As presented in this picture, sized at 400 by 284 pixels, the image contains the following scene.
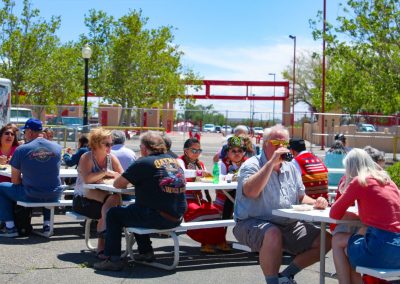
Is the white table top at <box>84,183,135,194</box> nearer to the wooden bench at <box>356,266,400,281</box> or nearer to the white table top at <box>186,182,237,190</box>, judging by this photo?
the white table top at <box>186,182,237,190</box>

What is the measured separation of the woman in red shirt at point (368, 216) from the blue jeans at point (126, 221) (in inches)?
86.5

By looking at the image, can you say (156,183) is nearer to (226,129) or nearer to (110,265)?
(110,265)

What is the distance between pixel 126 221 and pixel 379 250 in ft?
9.66

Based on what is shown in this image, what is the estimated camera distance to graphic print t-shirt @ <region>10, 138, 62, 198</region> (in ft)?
29.4

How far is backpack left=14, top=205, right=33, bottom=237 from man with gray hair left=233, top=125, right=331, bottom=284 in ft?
12.4

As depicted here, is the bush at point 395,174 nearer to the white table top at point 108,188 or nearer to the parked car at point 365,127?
the white table top at point 108,188

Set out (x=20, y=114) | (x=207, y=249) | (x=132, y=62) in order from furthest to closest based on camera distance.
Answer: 1. (x=132, y=62)
2. (x=20, y=114)
3. (x=207, y=249)

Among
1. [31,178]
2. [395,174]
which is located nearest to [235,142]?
[31,178]

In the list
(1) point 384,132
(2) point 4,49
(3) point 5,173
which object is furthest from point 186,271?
(2) point 4,49

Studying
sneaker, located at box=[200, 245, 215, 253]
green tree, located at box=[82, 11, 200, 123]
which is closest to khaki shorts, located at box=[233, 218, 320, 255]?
sneaker, located at box=[200, 245, 215, 253]

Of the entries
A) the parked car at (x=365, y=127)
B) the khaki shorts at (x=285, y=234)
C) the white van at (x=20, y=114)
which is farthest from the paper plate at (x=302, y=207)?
the white van at (x=20, y=114)

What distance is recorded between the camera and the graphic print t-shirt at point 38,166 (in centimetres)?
895

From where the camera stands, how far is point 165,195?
729cm

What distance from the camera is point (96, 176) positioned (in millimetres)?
8141
